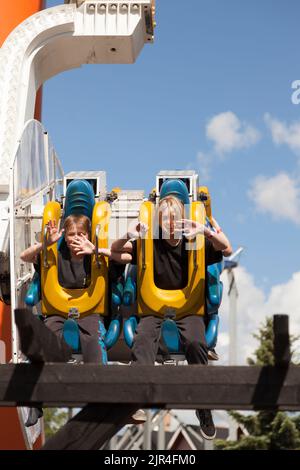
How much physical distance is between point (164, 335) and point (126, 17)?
3.33m

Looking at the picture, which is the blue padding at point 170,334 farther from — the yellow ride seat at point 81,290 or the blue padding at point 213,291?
the yellow ride seat at point 81,290

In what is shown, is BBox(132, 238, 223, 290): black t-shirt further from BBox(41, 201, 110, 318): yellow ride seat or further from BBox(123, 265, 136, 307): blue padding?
BBox(41, 201, 110, 318): yellow ride seat

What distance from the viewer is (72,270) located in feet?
18.5

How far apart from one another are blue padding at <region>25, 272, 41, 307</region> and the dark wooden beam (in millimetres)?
1321

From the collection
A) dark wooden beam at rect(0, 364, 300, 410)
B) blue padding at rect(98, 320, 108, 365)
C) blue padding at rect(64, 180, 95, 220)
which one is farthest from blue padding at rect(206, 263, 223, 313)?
dark wooden beam at rect(0, 364, 300, 410)

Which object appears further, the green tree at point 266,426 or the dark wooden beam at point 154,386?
the green tree at point 266,426

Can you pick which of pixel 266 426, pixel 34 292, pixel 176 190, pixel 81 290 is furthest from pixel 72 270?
pixel 266 426

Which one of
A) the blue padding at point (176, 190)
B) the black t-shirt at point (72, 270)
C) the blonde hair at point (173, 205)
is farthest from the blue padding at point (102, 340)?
the blue padding at point (176, 190)

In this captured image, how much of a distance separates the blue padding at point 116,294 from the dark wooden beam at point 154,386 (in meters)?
1.34

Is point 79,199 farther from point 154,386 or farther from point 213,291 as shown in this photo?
point 154,386

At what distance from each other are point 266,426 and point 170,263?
17.9 meters

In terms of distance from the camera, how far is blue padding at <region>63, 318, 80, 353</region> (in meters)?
5.41

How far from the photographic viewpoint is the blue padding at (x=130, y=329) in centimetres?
545

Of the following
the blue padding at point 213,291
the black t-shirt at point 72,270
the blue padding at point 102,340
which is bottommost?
the blue padding at point 102,340
